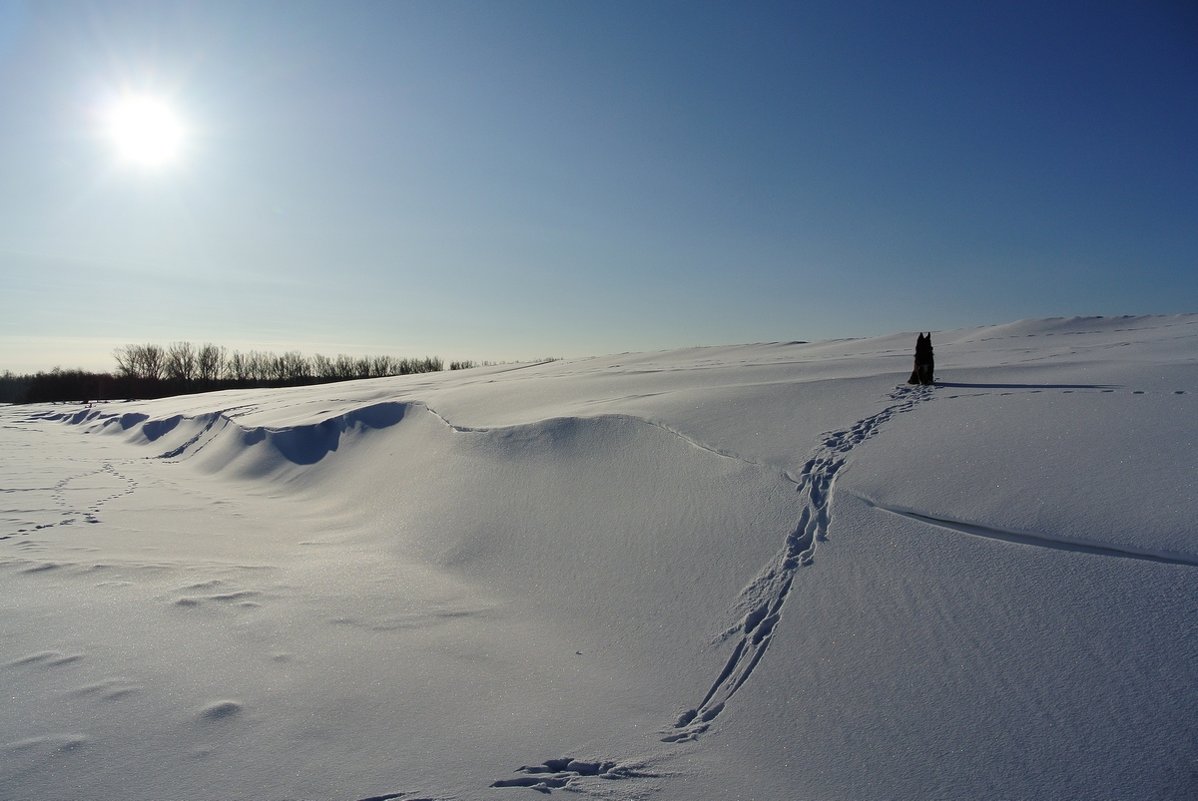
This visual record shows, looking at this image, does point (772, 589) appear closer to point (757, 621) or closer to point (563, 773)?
point (757, 621)

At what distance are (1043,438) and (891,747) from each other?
3.11 meters

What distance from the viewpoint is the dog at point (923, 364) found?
22.2ft

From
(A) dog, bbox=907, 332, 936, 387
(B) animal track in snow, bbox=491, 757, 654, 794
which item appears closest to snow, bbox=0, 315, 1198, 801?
(B) animal track in snow, bbox=491, 757, 654, 794

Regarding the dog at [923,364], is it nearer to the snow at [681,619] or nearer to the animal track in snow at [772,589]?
the snow at [681,619]

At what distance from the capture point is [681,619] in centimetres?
362

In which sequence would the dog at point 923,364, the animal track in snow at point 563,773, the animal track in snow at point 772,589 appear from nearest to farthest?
the animal track in snow at point 563,773 < the animal track in snow at point 772,589 < the dog at point 923,364

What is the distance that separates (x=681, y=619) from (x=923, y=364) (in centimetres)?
485

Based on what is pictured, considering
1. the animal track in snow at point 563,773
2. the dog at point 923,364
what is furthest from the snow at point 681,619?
the dog at point 923,364

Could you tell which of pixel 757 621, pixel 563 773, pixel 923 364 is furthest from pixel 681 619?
pixel 923 364

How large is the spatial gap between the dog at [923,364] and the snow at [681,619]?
0.49 m

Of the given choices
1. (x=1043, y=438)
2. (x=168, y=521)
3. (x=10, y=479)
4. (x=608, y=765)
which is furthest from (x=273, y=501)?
(x=1043, y=438)

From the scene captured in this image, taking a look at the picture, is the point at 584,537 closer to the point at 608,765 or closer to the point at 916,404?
the point at 608,765

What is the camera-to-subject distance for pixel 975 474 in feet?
13.4

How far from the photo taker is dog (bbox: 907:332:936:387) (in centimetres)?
678
